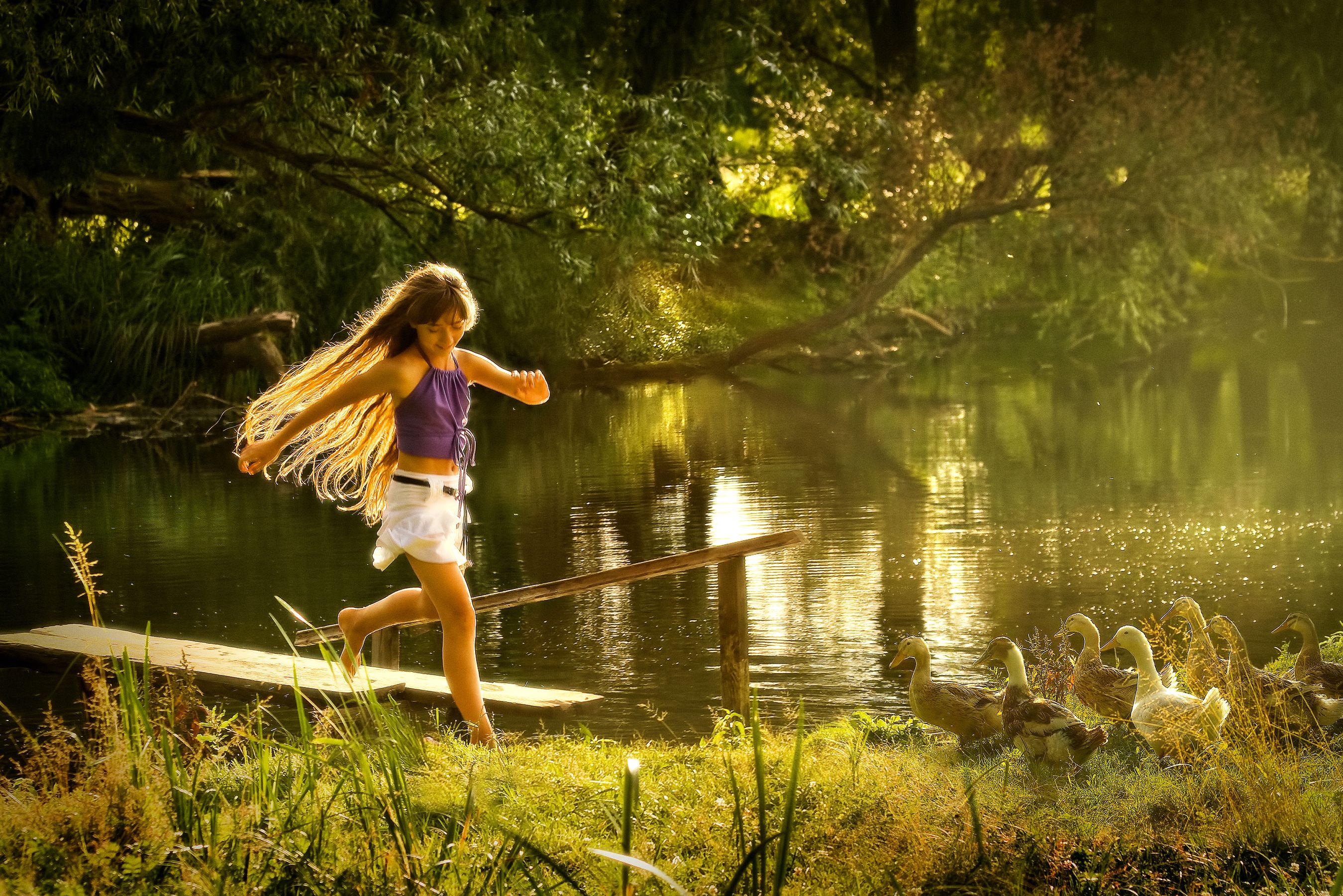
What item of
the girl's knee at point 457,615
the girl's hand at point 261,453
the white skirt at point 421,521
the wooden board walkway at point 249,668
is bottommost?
the wooden board walkway at point 249,668

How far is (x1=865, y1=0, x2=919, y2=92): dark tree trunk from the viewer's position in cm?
3441

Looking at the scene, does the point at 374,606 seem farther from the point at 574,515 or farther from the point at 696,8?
the point at 696,8

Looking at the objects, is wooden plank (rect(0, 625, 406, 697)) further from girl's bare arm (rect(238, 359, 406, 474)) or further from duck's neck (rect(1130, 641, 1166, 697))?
duck's neck (rect(1130, 641, 1166, 697))

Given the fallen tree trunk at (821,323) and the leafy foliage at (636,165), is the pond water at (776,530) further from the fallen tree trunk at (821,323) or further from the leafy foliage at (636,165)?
the fallen tree trunk at (821,323)

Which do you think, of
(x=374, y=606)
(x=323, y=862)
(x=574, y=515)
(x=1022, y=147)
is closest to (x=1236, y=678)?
(x=374, y=606)

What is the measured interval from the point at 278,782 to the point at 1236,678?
3.91m

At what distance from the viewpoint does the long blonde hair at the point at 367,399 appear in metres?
5.68

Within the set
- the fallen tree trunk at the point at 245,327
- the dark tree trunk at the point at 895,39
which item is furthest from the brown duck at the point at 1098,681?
the dark tree trunk at the point at 895,39

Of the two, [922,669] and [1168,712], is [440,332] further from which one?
[1168,712]

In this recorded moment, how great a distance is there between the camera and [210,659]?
6.98m

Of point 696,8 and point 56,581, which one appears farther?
point 696,8

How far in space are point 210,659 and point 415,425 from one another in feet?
6.76

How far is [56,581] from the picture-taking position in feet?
43.3

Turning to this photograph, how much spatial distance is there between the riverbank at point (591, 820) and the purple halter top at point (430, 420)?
36.9 inches
